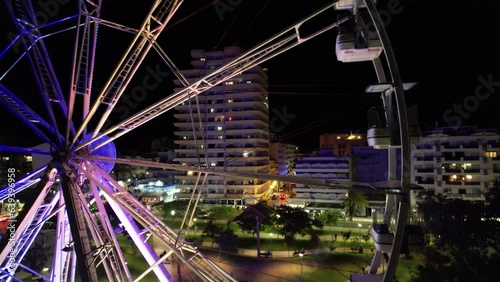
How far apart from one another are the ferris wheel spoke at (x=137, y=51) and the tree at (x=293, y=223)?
68.1 ft

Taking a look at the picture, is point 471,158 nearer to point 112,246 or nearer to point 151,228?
point 151,228

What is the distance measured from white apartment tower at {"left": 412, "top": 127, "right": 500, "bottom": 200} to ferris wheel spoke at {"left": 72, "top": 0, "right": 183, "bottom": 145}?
34.9m

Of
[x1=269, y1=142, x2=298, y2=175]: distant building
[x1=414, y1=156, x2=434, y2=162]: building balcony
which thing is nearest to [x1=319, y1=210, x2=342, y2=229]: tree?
[x1=414, y1=156, x2=434, y2=162]: building balcony

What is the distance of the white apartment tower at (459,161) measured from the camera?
34.8m

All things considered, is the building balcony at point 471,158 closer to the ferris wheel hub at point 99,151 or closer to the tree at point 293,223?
the tree at point 293,223

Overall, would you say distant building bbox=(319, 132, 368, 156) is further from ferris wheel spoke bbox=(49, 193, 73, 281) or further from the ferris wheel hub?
ferris wheel spoke bbox=(49, 193, 73, 281)

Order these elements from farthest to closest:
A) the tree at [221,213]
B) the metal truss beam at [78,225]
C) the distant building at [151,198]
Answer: the distant building at [151,198] → the tree at [221,213] → the metal truss beam at [78,225]

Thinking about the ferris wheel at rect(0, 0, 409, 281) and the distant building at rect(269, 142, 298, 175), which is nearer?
the ferris wheel at rect(0, 0, 409, 281)

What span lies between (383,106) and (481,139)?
3725cm

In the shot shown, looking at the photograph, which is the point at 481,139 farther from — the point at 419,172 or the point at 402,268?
the point at 402,268

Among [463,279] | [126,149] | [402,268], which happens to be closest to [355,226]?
[402,268]

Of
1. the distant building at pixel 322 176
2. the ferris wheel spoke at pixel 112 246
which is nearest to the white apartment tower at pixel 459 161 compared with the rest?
the distant building at pixel 322 176

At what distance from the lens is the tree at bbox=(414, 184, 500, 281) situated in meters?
18.4

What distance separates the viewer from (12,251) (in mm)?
8391
